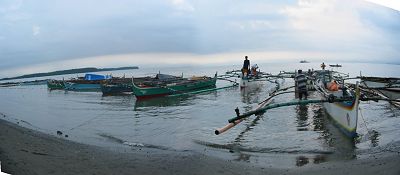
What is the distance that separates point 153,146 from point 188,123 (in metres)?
2.70

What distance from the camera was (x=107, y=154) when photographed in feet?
20.1

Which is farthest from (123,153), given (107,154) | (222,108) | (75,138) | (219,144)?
(222,108)

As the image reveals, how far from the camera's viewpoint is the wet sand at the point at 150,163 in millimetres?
4371

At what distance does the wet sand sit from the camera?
14.3ft

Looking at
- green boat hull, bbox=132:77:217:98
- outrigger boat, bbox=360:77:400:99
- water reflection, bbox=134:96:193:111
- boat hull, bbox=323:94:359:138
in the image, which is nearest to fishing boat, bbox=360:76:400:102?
outrigger boat, bbox=360:77:400:99

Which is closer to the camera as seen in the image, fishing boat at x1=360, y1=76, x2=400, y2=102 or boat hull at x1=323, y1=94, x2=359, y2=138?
boat hull at x1=323, y1=94, x2=359, y2=138

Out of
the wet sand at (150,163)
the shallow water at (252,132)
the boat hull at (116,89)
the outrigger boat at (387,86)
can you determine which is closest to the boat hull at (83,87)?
the boat hull at (116,89)

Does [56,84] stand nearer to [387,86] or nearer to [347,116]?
[387,86]

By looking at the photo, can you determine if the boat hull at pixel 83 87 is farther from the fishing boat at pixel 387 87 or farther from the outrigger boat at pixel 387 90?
the outrigger boat at pixel 387 90

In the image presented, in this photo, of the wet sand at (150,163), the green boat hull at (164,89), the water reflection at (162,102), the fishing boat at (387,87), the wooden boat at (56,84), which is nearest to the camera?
the wet sand at (150,163)

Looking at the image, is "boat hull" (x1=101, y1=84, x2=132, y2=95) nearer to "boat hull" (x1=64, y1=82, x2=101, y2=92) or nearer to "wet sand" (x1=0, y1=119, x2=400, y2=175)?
"boat hull" (x1=64, y1=82, x2=101, y2=92)

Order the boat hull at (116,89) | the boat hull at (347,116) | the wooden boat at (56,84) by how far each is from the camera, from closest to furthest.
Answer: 1. the boat hull at (347,116)
2. the boat hull at (116,89)
3. the wooden boat at (56,84)

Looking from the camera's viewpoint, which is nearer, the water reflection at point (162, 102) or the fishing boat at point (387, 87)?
the fishing boat at point (387, 87)

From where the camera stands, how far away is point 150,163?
17.8ft
